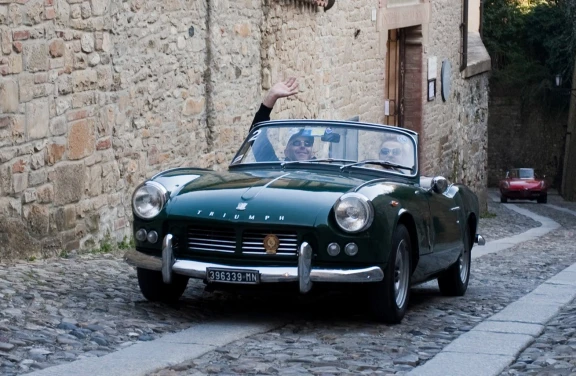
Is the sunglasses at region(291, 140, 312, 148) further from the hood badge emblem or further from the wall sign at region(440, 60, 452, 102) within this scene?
the wall sign at region(440, 60, 452, 102)

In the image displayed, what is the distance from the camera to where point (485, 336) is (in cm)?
678

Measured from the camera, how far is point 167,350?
584 cm

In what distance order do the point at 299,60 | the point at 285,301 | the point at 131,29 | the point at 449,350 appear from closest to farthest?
1. the point at 449,350
2. the point at 285,301
3. the point at 131,29
4. the point at 299,60

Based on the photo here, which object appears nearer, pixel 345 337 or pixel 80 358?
pixel 80 358

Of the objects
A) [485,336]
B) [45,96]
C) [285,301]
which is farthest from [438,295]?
[45,96]

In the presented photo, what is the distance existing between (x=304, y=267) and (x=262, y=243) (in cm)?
32

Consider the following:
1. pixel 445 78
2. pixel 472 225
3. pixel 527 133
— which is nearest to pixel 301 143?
pixel 472 225

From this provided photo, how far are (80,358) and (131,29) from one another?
6051 millimetres

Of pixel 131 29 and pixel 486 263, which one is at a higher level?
pixel 131 29

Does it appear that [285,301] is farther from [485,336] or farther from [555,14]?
[555,14]

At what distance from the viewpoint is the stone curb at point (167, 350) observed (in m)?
5.23

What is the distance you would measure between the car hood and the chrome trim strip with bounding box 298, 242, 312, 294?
16 centimetres

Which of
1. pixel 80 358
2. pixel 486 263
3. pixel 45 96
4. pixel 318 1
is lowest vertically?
pixel 486 263

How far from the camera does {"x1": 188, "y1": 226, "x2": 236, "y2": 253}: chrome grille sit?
6832 mm
